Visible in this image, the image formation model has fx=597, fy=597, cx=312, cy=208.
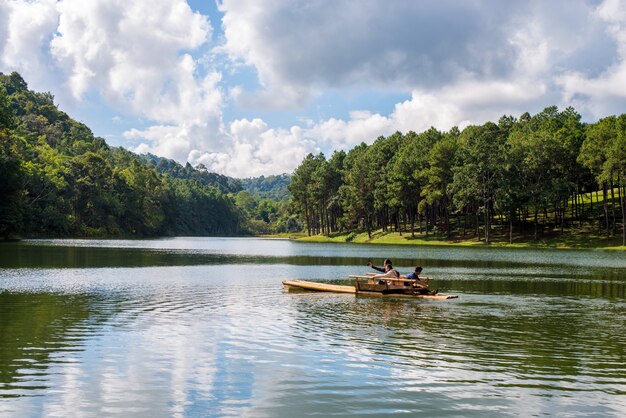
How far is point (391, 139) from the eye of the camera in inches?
6831

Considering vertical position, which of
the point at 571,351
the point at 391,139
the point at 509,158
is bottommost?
the point at 571,351

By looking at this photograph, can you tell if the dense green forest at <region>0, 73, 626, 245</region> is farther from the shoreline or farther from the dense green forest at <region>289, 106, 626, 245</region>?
the shoreline

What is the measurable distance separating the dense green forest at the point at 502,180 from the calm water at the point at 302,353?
81505mm

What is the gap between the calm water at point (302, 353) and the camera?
583 inches

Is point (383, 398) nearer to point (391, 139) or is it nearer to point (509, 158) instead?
point (509, 158)

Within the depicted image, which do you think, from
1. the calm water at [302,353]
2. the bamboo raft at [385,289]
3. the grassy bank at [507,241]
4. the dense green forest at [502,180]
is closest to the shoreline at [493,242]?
the grassy bank at [507,241]

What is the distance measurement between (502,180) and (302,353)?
109m

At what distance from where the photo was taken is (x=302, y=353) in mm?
20484

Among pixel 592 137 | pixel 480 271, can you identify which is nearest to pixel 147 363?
pixel 480 271

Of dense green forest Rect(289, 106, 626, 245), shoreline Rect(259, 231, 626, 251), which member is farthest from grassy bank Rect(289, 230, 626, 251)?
dense green forest Rect(289, 106, 626, 245)

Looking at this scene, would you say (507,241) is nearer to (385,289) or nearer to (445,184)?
(445,184)

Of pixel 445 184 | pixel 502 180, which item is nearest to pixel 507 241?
pixel 502 180

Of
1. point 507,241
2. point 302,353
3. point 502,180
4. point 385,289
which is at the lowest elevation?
point 302,353

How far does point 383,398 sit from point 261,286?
2900 centimetres
